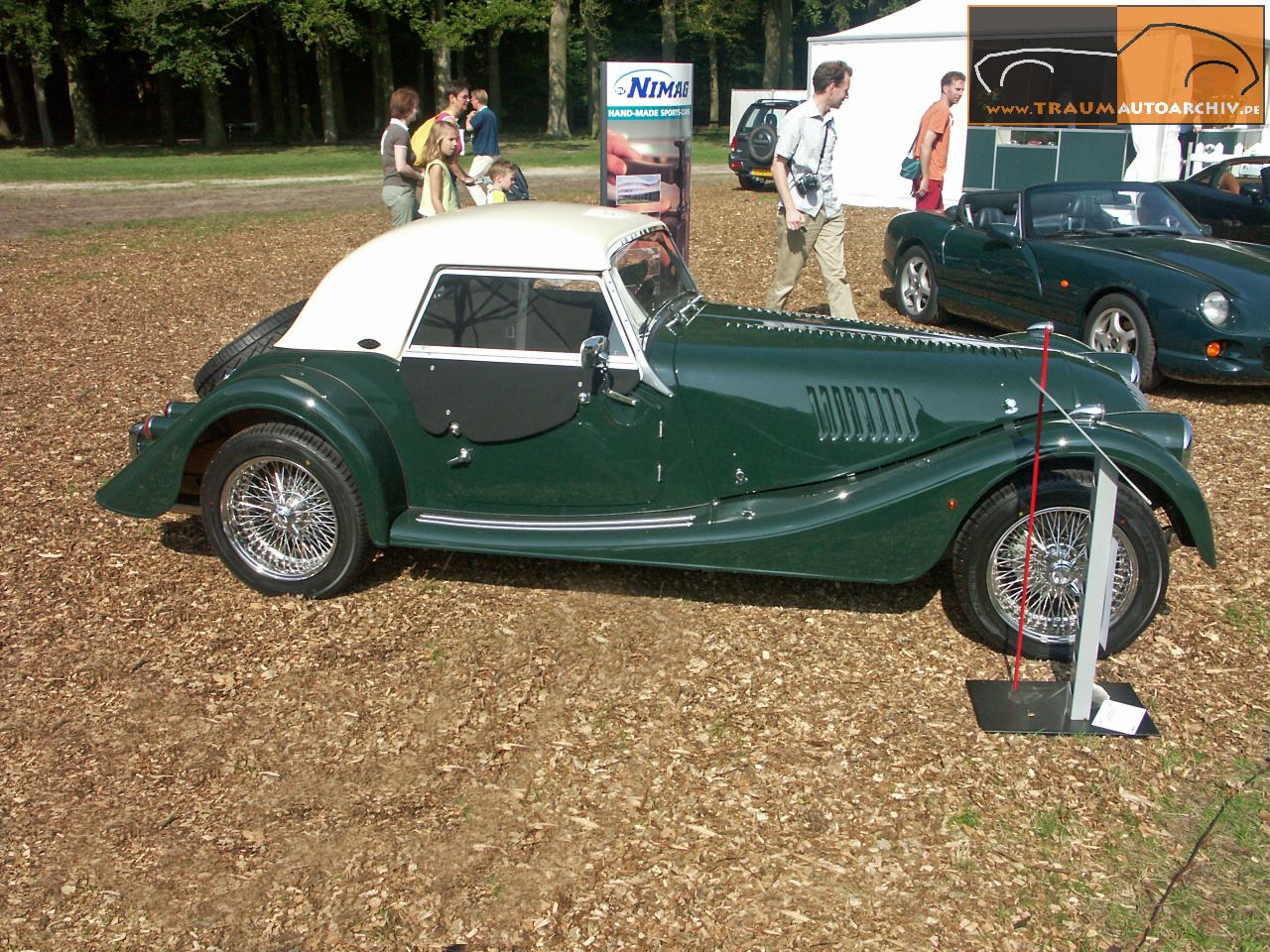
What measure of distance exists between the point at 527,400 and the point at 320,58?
36.1 m

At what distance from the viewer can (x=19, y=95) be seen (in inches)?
1503

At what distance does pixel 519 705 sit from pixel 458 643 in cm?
58

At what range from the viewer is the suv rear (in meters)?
21.8

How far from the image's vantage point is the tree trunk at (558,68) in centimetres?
3850

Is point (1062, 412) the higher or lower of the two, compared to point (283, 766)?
higher

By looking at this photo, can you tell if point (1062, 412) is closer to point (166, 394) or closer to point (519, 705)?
point (519, 705)

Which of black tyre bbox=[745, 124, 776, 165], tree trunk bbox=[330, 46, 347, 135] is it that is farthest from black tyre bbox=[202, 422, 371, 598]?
tree trunk bbox=[330, 46, 347, 135]

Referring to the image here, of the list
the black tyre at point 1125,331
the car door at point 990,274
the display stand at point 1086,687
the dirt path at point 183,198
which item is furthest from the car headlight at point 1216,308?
the dirt path at point 183,198

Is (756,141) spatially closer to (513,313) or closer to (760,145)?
(760,145)

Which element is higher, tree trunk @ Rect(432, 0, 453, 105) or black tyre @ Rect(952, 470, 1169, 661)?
tree trunk @ Rect(432, 0, 453, 105)

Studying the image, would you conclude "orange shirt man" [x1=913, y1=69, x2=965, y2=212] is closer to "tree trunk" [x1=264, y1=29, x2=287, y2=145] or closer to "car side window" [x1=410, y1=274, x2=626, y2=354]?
"car side window" [x1=410, y1=274, x2=626, y2=354]

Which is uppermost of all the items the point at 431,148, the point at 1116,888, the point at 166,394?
the point at 431,148

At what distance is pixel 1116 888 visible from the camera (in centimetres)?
334

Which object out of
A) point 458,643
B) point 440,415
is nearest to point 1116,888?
point 458,643
